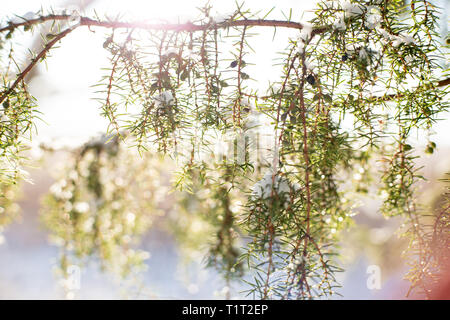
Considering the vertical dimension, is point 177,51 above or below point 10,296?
above

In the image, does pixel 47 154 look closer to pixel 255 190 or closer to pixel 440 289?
pixel 255 190

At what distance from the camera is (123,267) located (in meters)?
1.10

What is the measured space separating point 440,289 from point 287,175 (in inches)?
14.5

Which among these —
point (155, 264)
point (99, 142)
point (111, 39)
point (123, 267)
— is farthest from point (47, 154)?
point (155, 264)

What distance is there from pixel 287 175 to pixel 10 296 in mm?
Answer: 4052

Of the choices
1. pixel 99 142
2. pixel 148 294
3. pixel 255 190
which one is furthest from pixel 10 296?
pixel 255 190


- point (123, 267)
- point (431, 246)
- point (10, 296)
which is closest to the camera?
point (431, 246)

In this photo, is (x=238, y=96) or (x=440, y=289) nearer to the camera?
(x=238, y=96)

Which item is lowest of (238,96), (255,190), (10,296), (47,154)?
(10,296)

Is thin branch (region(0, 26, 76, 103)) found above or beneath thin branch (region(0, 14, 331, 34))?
beneath

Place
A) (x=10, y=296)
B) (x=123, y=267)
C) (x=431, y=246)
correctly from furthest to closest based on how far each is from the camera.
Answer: (x=10, y=296)
(x=123, y=267)
(x=431, y=246)

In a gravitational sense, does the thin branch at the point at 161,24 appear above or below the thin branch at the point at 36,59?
above

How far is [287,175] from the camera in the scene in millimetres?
342

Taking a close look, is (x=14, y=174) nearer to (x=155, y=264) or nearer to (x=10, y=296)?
(x=155, y=264)
